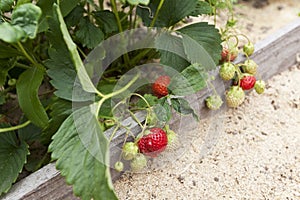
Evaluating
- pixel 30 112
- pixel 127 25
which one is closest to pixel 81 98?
pixel 30 112

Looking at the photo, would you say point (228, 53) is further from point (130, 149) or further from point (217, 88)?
point (130, 149)

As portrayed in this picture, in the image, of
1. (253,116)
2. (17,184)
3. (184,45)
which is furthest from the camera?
(253,116)

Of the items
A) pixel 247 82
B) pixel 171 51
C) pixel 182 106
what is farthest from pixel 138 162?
pixel 247 82

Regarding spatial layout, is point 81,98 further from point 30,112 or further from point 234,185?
point 234,185

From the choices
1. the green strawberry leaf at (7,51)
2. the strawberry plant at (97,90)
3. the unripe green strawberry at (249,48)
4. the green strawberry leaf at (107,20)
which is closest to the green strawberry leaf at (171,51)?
the strawberry plant at (97,90)

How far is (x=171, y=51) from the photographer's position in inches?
44.0

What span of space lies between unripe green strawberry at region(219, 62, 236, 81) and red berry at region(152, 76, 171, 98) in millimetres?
161

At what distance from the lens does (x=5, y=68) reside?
1053mm

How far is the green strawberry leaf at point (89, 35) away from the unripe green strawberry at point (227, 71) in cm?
31

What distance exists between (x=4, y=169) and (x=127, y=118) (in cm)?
29

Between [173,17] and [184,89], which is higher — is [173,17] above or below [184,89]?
above

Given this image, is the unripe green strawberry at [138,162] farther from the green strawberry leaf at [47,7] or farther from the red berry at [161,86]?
the green strawberry leaf at [47,7]

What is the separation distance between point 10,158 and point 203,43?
50cm

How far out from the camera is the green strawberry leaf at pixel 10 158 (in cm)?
99
